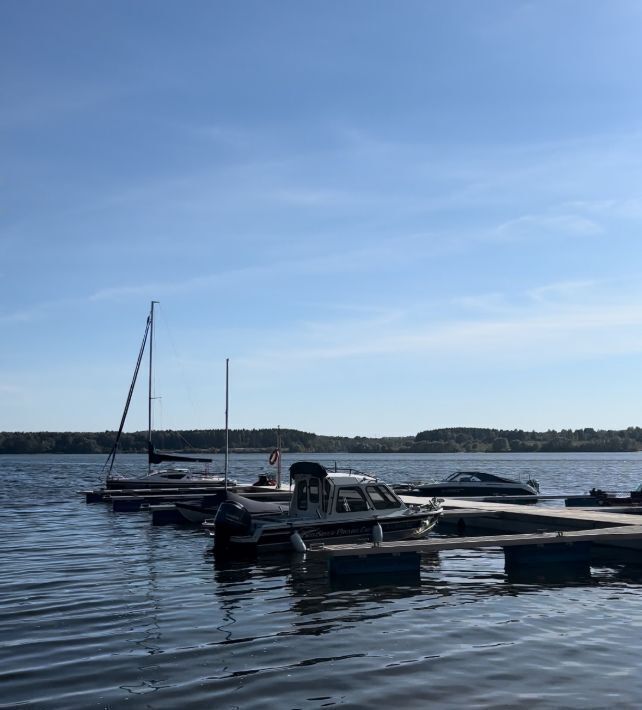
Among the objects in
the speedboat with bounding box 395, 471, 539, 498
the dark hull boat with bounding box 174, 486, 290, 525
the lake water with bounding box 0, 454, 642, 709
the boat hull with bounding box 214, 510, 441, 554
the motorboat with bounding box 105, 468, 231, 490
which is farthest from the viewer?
the motorboat with bounding box 105, 468, 231, 490

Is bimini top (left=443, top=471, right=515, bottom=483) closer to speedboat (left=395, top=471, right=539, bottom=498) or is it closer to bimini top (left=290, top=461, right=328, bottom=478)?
speedboat (left=395, top=471, right=539, bottom=498)

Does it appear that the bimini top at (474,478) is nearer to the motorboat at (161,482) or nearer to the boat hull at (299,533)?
the motorboat at (161,482)

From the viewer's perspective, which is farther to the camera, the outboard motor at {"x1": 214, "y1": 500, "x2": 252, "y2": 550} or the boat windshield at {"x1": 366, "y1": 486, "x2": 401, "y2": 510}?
the boat windshield at {"x1": 366, "y1": 486, "x2": 401, "y2": 510}

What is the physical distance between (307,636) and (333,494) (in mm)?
9681

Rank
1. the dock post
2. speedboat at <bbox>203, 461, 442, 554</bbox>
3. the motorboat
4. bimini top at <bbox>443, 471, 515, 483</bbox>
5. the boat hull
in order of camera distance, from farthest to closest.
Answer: bimini top at <bbox>443, 471, 515, 483</bbox>
the motorboat
speedboat at <bbox>203, 461, 442, 554</bbox>
the boat hull
the dock post

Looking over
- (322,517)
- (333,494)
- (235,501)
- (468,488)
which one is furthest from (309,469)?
(468,488)

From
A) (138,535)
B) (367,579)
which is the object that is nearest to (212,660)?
(367,579)

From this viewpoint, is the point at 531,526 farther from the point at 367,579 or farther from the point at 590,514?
the point at 367,579

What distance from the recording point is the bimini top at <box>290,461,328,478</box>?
78.9ft

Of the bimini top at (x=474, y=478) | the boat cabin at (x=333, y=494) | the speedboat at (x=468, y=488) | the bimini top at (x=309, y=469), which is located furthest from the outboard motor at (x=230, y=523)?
the bimini top at (x=474, y=478)

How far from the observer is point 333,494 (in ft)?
78.9

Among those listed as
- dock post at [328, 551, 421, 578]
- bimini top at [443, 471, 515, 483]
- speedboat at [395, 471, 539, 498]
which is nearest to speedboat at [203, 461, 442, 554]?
dock post at [328, 551, 421, 578]

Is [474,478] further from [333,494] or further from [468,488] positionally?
[333,494]

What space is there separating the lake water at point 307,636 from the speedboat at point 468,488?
76.0ft
